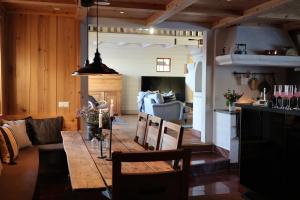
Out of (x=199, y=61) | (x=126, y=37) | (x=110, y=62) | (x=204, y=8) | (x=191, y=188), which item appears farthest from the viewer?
(x=110, y=62)

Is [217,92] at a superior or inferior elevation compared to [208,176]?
Answer: superior

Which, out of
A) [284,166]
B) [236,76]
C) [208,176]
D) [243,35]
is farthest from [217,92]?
[284,166]

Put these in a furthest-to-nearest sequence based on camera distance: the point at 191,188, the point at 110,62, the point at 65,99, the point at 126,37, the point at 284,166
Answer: the point at 110,62
the point at 126,37
the point at 65,99
the point at 191,188
the point at 284,166

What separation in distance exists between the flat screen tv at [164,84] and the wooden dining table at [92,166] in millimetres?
8612

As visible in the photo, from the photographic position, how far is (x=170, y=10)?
4.54 meters

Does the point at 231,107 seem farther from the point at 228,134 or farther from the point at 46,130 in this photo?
the point at 46,130

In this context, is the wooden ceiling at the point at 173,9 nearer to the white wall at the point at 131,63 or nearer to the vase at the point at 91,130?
the vase at the point at 91,130

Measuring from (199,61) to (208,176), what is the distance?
296 cm

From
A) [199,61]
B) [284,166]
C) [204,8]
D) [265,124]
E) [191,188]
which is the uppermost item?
[204,8]


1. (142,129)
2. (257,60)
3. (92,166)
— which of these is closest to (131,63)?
(257,60)

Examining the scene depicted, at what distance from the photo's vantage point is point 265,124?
3.86m

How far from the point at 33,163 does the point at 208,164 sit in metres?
2.77

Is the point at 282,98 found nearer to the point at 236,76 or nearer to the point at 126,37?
the point at 236,76

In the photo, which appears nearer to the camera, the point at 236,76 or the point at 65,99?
the point at 65,99
